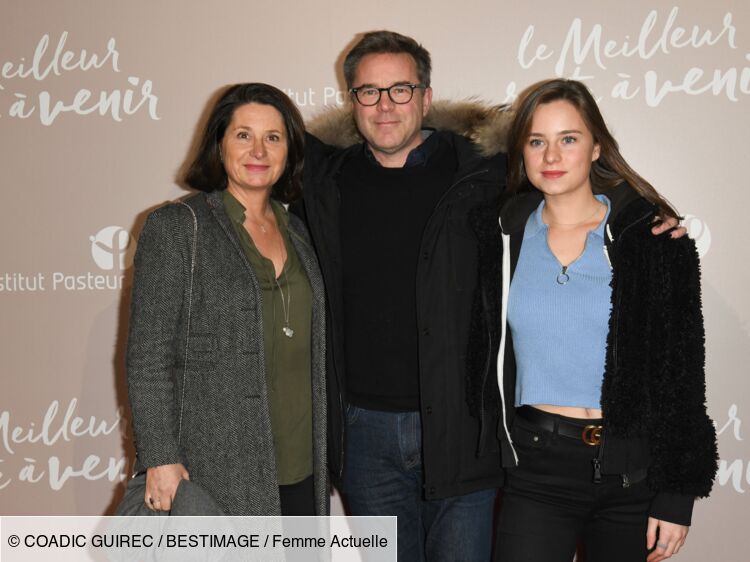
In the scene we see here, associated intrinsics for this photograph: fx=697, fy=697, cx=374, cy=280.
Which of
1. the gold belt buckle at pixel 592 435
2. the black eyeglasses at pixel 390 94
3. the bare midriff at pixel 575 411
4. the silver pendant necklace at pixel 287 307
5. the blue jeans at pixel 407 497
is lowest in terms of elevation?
the blue jeans at pixel 407 497

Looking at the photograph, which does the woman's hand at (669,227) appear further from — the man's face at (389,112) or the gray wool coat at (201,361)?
the gray wool coat at (201,361)

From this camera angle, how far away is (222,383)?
7.13 ft

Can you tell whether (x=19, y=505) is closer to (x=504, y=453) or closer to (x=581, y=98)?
(x=504, y=453)

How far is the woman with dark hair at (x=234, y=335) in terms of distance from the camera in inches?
82.3

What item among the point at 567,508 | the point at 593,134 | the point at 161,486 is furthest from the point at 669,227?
the point at 161,486

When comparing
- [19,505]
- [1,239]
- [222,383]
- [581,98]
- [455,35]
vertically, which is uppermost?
[455,35]

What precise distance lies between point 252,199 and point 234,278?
34 centimetres

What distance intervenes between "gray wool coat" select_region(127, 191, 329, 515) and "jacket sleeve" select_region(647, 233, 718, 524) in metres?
1.19

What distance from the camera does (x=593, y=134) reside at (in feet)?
7.02

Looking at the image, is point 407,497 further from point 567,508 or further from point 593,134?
point 593,134

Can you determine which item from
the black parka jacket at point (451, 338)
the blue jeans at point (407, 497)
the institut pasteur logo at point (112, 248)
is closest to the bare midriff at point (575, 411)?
the black parka jacket at point (451, 338)

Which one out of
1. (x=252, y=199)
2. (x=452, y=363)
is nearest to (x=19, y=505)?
(x=252, y=199)

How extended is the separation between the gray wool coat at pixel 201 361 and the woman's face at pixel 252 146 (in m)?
0.18

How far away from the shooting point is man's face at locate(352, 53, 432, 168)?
245 cm
